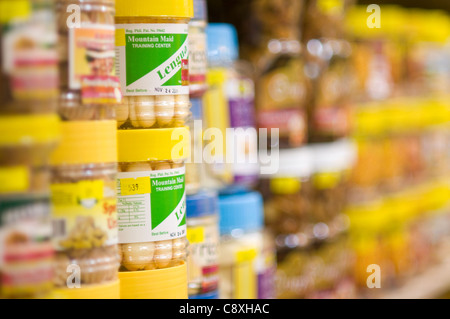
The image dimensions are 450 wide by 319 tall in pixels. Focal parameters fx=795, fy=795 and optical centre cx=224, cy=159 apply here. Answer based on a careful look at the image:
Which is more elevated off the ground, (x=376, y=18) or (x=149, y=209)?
(x=376, y=18)

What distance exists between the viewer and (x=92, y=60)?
889mm

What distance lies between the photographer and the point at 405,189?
2.73m

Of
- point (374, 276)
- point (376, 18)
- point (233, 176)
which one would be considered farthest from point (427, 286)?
point (233, 176)

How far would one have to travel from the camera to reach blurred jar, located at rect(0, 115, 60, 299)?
731mm

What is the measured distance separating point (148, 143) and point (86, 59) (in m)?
0.16

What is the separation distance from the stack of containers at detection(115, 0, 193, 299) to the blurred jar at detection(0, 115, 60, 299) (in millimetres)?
224

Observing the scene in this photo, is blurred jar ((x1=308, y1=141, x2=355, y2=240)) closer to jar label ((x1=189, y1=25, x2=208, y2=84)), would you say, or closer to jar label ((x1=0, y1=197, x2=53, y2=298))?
jar label ((x1=189, y1=25, x2=208, y2=84))

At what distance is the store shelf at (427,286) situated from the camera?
2.54 m

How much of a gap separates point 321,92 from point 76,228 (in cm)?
122

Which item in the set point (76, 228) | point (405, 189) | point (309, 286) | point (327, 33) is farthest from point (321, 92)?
point (76, 228)

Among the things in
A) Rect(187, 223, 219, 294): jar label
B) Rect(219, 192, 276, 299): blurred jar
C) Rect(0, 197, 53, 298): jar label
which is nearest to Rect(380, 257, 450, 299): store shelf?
Rect(219, 192, 276, 299): blurred jar

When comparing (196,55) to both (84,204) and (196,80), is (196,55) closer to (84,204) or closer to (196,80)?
(196,80)

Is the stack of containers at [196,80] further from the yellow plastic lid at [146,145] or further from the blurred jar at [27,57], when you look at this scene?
the blurred jar at [27,57]

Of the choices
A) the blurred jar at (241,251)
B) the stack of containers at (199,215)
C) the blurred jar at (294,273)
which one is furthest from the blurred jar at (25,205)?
the blurred jar at (294,273)
